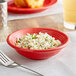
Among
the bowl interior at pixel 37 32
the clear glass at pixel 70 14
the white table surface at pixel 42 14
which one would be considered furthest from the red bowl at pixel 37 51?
the white table surface at pixel 42 14

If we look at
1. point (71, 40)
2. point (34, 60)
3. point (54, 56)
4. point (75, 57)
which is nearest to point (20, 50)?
point (34, 60)

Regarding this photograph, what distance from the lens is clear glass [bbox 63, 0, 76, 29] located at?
1770mm

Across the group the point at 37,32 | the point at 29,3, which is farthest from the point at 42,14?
the point at 37,32

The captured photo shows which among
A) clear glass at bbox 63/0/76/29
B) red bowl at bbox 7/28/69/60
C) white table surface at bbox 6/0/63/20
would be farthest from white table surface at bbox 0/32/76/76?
white table surface at bbox 6/0/63/20

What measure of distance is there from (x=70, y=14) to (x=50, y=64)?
26.9 inches

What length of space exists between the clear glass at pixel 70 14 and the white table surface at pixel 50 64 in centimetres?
40

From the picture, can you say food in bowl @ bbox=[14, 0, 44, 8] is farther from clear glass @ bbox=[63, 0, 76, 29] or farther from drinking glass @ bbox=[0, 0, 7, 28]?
clear glass @ bbox=[63, 0, 76, 29]

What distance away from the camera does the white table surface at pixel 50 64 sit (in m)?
1.15

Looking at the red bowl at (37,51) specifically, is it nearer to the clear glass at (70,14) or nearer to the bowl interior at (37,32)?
the bowl interior at (37,32)

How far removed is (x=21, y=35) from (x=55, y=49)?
31 centimetres

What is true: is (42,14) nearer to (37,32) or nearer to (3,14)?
(3,14)

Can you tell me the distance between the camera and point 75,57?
1.31 m

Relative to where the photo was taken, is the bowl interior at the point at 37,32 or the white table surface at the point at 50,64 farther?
the bowl interior at the point at 37,32

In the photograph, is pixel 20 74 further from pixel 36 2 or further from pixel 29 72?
pixel 36 2
